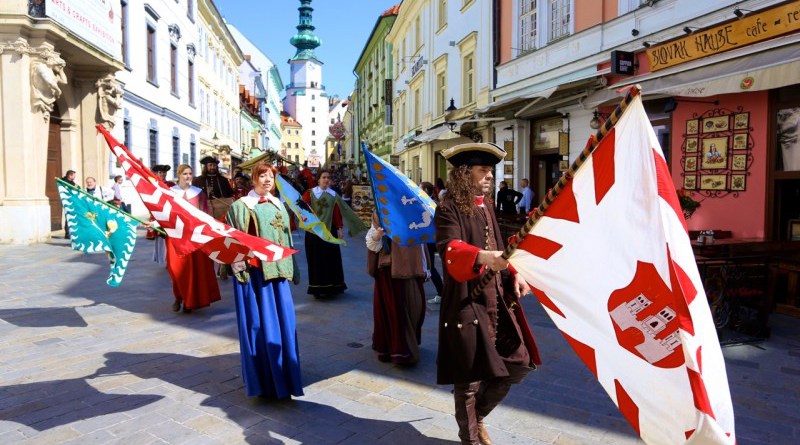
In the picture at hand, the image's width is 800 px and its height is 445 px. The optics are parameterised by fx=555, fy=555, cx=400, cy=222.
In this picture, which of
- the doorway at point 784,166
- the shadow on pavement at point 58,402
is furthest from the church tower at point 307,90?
the shadow on pavement at point 58,402

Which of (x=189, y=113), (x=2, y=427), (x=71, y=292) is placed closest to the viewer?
(x=2, y=427)

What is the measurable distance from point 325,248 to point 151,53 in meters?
16.8

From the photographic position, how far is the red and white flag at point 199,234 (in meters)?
3.60

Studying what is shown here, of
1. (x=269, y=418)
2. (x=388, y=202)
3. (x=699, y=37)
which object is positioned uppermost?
(x=699, y=37)

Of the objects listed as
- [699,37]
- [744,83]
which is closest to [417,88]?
[699,37]

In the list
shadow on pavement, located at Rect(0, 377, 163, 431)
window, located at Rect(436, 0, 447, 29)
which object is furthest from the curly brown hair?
window, located at Rect(436, 0, 447, 29)

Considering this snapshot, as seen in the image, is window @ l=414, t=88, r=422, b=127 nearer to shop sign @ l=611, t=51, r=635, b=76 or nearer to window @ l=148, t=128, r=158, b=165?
window @ l=148, t=128, r=158, b=165

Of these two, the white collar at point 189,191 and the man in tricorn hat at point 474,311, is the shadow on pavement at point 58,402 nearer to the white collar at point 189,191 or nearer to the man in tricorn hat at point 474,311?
the man in tricorn hat at point 474,311

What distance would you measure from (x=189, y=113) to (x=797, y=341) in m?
25.5

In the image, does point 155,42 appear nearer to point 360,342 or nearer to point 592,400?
point 360,342

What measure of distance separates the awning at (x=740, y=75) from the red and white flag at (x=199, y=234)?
589 centimetres

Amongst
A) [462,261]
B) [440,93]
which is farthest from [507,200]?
[462,261]

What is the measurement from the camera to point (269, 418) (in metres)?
3.65

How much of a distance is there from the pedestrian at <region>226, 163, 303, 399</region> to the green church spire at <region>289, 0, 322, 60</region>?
109 meters
